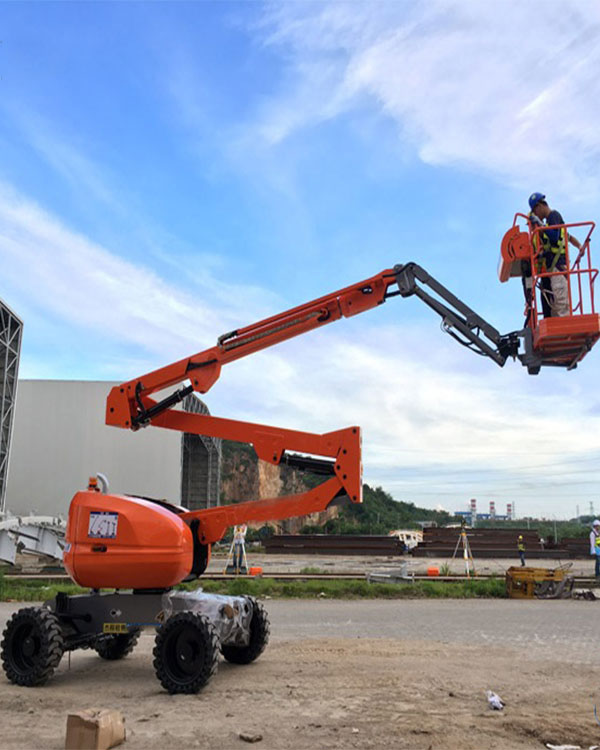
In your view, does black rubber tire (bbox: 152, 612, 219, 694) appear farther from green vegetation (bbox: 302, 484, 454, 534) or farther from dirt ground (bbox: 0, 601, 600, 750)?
green vegetation (bbox: 302, 484, 454, 534)

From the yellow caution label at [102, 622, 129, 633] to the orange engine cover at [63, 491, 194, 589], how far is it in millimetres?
434

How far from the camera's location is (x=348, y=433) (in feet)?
25.9

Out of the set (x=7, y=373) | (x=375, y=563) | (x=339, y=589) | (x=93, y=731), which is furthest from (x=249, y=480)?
(x=93, y=731)

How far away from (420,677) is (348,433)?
2810mm

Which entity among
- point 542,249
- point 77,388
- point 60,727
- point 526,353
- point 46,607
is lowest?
point 60,727

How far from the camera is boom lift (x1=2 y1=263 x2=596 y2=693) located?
7.34m

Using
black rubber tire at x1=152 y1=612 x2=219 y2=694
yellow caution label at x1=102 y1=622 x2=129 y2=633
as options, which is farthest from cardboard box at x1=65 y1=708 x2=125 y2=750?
yellow caution label at x1=102 y1=622 x2=129 y2=633

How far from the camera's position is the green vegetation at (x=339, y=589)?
16500 millimetres

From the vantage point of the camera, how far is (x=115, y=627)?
7812 millimetres

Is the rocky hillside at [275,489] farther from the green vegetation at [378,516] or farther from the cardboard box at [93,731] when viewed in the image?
the cardboard box at [93,731]

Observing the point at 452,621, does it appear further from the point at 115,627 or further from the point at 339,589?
the point at 115,627

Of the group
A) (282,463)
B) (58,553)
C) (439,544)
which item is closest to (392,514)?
(439,544)

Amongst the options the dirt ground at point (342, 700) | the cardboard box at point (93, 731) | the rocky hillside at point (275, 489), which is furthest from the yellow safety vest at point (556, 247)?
the rocky hillside at point (275, 489)

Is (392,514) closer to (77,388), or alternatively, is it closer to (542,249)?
(77,388)
